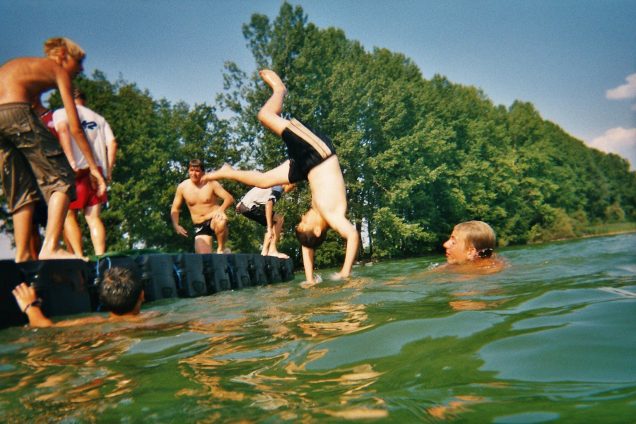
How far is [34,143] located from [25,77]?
557mm

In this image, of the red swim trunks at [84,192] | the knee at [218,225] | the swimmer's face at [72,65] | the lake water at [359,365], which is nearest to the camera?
the lake water at [359,365]

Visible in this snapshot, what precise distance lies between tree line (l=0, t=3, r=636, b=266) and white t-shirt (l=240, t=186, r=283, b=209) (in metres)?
18.6

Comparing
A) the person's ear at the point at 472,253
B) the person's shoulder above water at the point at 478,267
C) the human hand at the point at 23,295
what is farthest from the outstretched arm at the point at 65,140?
the person's ear at the point at 472,253

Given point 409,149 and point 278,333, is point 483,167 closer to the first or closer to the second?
point 409,149

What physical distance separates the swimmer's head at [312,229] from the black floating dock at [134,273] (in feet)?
4.83

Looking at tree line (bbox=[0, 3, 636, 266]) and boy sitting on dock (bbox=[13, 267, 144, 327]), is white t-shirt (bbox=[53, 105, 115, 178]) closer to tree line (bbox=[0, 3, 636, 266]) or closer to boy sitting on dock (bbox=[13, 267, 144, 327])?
boy sitting on dock (bbox=[13, 267, 144, 327])

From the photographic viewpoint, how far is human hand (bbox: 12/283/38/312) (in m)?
3.46

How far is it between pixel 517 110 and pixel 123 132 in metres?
37.7

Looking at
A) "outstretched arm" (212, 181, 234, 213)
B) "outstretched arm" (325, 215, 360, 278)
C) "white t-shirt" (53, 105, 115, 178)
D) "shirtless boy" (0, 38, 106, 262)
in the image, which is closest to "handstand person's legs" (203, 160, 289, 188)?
"outstretched arm" (325, 215, 360, 278)

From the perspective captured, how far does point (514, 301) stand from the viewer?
273 cm

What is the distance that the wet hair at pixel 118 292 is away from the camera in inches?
135

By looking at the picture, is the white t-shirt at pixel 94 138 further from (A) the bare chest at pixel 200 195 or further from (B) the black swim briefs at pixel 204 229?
(B) the black swim briefs at pixel 204 229

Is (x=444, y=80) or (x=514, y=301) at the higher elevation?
(x=444, y=80)

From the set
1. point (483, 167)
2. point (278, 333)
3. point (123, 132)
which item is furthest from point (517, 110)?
point (278, 333)
